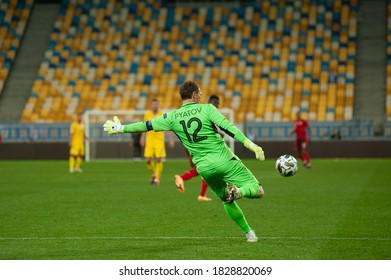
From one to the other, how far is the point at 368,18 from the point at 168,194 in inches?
1059

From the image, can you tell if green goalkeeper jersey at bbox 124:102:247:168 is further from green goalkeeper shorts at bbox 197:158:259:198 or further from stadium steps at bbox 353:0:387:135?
stadium steps at bbox 353:0:387:135

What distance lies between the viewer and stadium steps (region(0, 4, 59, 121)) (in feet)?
141

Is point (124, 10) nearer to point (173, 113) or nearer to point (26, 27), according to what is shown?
point (26, 27)

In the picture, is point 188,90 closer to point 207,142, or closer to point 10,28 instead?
point 207,142

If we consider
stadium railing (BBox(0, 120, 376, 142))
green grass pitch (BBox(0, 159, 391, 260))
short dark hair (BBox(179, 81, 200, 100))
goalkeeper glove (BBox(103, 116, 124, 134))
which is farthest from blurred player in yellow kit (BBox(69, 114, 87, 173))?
short dark hair (BBox(179, 81, 200, 100))

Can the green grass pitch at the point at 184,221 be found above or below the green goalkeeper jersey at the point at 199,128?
below

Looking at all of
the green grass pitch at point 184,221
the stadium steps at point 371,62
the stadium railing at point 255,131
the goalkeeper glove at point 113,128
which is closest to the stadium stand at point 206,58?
the stadium steps at point 371,62

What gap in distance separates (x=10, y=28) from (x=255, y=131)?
645 inches

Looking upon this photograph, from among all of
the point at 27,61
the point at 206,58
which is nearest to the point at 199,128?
the point at 206,58

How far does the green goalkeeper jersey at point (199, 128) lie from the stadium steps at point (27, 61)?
32.2 m

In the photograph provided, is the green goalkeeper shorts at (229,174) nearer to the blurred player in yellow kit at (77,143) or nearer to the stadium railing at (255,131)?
the blurred player in yellow kit at (77,143)

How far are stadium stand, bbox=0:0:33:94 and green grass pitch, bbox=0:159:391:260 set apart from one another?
853 inches

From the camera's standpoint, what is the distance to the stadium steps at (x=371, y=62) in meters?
39.9

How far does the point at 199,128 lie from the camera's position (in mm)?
10812
